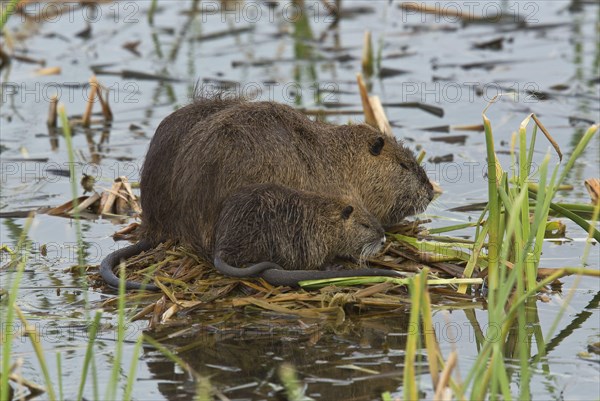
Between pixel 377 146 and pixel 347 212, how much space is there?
2.22ft

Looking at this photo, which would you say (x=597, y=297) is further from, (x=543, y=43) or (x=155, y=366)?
(x=543, y=43)

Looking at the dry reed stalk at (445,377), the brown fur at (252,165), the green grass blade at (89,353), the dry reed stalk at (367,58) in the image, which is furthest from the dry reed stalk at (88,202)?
the dry reed stalk at (367,58)

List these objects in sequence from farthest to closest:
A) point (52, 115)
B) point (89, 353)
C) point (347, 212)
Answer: point (52, 115), point (347, 212), point (89, 353)

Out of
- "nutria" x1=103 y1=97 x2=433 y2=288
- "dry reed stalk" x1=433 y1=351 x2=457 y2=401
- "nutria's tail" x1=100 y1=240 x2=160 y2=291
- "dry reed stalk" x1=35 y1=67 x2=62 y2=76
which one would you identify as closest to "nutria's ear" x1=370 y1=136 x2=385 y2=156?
"nutria" x1=103 y1=97 x2=433 y2=288

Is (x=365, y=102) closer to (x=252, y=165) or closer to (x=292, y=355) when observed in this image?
(x=252, y=165)

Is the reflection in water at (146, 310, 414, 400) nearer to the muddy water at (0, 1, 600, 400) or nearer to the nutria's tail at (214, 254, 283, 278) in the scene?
the muddy water at (0, 1, 600, 400)

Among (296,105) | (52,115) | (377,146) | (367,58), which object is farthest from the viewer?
(367,58)

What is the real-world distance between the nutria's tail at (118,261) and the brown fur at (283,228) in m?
0.40

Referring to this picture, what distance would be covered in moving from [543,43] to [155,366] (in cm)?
725

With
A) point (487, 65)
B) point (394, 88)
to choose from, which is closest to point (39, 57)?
point (394, 88)

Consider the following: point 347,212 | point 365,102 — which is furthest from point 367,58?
point 347,212

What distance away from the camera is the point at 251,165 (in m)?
5.35

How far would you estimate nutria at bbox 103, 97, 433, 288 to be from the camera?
5.36 metres

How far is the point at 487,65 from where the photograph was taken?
10102mm
